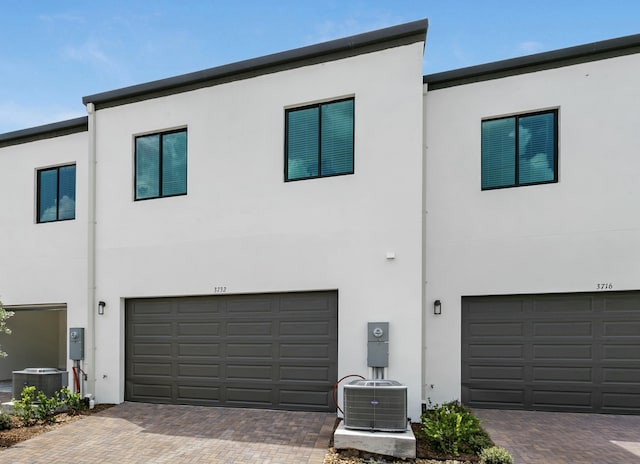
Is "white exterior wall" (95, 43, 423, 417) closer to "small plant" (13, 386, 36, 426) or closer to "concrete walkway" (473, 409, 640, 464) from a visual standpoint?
"small plant" (13, 386, 36, 426)

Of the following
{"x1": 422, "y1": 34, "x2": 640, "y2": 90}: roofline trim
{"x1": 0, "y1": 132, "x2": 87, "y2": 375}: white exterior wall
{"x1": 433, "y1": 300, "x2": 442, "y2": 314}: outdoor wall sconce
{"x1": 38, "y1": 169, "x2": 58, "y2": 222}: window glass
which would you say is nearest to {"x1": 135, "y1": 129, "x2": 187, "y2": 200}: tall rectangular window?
{"x1": 0, "y1": 132, "x2": 87, "y2": 375}: white exterior wall

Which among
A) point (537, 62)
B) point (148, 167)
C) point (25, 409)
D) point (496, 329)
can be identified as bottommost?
point (25, 409)

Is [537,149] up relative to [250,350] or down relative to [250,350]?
up

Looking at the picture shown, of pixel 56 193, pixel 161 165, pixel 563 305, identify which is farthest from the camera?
pixel 56 193

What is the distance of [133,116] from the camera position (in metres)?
9.37

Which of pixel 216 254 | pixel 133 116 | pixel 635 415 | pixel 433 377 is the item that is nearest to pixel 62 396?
pixel 216 254

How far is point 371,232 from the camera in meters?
7.58

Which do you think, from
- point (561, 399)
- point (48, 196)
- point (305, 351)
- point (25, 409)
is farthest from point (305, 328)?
point (48, 196)

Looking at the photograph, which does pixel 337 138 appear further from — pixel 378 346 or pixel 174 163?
pixel 378 346

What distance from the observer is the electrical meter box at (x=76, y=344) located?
358 inches

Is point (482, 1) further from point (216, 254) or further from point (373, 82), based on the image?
point (216, 254)

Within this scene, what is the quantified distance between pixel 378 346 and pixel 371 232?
6.67 ft

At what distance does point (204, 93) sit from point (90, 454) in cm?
690

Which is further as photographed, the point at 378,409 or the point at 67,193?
the point at 67,193
